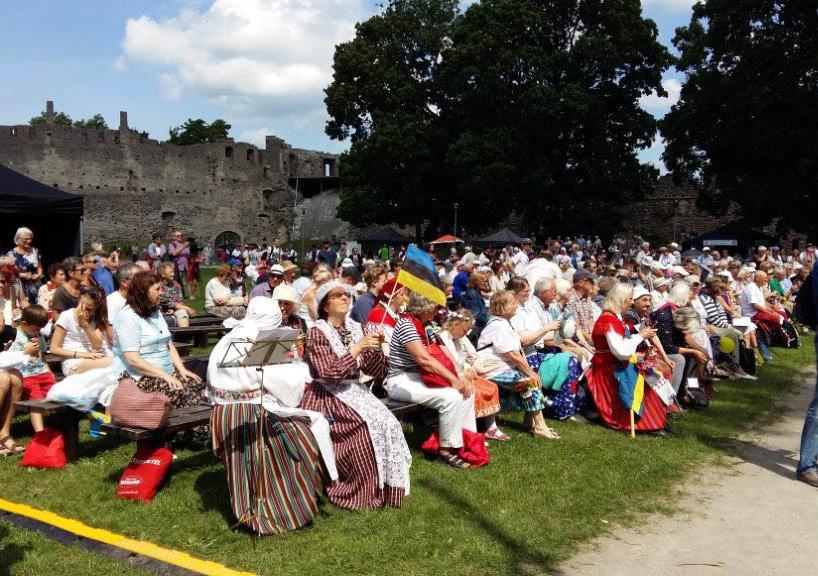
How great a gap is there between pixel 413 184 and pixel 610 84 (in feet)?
31.6

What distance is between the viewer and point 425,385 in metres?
5.58

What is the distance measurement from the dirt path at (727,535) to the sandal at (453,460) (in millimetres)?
1391

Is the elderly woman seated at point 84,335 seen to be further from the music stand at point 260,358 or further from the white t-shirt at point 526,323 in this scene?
the white t-shirt at point 526,323

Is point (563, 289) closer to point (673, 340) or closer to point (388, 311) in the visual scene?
point (673, 340)

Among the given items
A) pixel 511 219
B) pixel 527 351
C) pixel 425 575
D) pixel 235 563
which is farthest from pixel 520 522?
pixel 511 219

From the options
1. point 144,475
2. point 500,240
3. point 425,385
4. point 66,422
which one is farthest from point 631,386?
point 500,240

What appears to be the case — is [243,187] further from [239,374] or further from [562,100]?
[239,374]

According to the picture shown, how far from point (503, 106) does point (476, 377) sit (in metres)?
26.6

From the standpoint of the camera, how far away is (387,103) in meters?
33.1

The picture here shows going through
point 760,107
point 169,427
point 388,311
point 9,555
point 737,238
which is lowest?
point 9,555

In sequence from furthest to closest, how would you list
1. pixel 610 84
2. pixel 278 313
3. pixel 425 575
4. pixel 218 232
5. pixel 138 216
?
pixel 218 232 < pixel 138 216 < pixel 610 84 < pixel 278 313 < pixel 425 575

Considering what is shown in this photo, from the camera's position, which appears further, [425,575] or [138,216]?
[138,216]

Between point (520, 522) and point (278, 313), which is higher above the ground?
point (278, 313)

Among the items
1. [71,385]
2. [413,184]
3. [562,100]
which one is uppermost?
[562,100]
